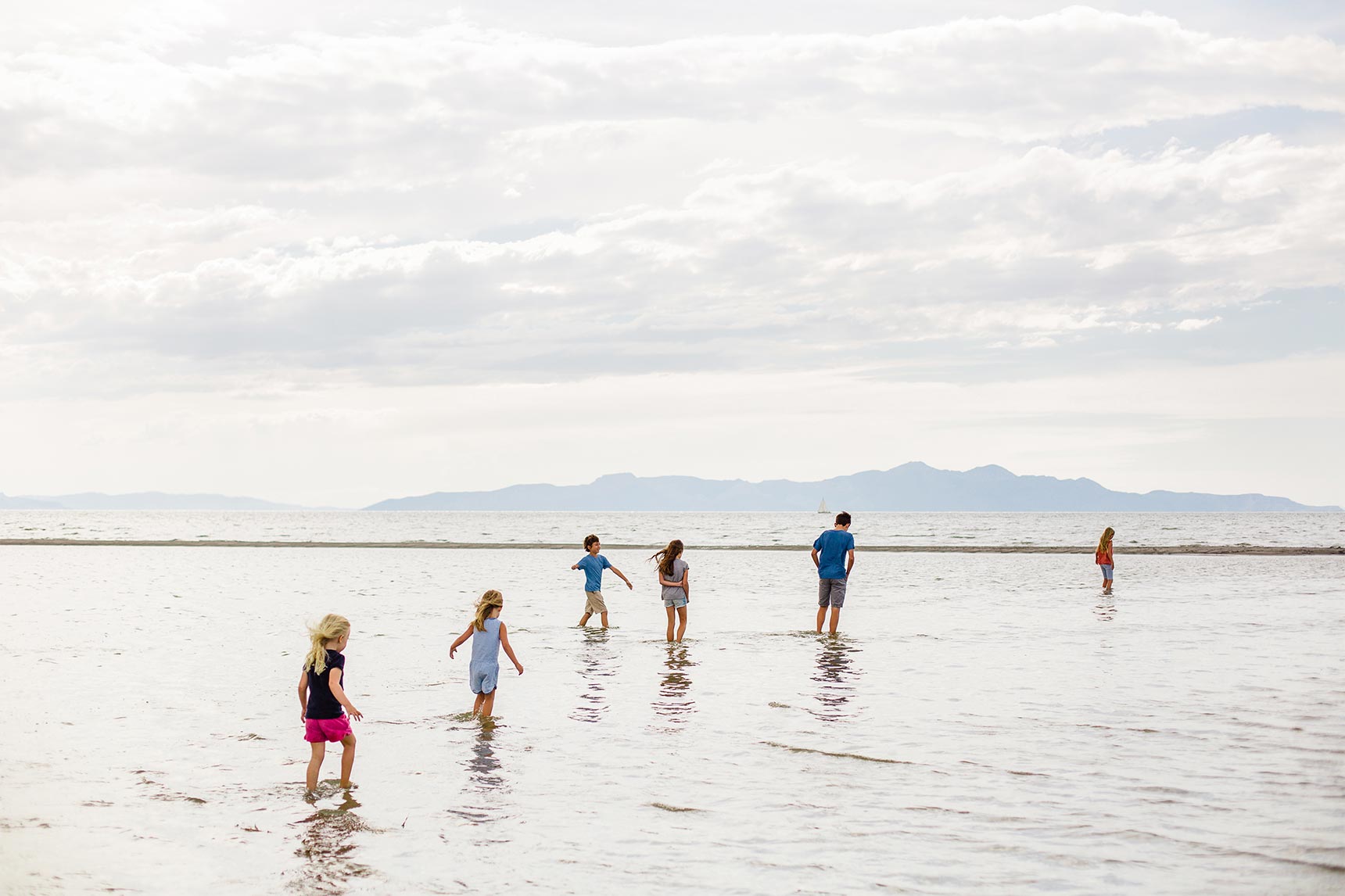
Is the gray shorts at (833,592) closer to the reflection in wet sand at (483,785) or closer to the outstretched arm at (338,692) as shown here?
the reflection in wet sand at (483,785)

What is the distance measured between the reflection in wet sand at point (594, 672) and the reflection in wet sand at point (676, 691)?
0.70 m

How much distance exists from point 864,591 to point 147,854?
26.3m

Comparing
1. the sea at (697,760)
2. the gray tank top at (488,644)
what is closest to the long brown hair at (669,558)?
the sea at (697,760)

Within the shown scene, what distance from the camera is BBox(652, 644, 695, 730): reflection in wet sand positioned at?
1209 cm

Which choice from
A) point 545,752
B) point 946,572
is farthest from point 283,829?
point 946,572

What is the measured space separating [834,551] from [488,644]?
904 cm

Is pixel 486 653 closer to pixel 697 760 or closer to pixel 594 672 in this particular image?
pixel 697 760

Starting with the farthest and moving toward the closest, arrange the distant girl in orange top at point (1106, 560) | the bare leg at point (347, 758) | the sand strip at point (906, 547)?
the sand strip at point (906, 547)
the distant girl in orange top at point (1106, 560)
the bare leg at point (347, 758)

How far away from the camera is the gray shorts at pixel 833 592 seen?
19984 mm

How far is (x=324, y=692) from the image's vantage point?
880cm

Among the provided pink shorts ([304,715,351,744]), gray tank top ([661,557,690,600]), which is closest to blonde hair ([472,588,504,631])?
pink shorts ([304,715,351,744])

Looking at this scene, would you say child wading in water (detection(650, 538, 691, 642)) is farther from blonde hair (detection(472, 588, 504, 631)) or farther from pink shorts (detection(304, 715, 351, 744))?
pink shorts (detection(304, 715, 351, 744))

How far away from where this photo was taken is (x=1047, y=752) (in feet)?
32.9

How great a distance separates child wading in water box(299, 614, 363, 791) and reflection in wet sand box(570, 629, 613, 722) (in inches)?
140
